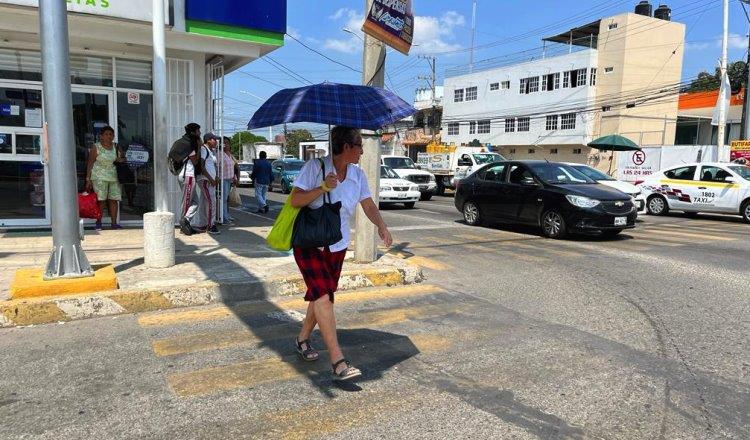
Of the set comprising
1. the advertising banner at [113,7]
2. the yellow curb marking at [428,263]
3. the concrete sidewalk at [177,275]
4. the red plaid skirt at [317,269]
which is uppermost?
the advertising banner at [113,7]

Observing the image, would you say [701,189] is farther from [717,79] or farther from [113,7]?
[717,79]

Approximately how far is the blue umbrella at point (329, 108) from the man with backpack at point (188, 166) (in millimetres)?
4378

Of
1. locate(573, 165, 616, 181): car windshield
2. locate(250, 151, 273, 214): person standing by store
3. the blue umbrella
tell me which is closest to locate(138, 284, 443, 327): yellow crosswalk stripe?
the blue umbrella

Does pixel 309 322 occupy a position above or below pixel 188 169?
below

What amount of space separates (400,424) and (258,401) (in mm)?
926

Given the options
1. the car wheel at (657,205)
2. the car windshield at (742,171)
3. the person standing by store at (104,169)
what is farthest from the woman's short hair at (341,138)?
the car wheel at (657,205)

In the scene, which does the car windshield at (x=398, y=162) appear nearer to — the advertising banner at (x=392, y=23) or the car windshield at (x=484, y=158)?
the car windshield at (x=484, y=158)

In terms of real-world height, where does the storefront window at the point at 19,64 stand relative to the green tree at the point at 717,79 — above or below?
below

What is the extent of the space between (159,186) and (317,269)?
3.52m

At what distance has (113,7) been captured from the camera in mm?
7875

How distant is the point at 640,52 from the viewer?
142ft

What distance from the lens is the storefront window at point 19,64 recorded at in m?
9.08

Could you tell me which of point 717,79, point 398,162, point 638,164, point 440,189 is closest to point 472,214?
point 398,162

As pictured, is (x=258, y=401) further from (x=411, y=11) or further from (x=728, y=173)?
(x=728, y=173)
